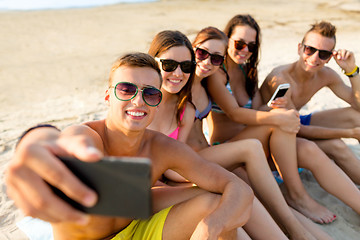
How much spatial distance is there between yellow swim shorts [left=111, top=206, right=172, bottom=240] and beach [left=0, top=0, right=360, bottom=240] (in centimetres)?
120

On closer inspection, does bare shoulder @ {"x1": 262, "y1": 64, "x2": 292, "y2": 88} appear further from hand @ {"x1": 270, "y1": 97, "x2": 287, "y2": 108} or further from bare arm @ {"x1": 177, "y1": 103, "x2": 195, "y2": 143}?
bare arm @ {"x1": 177, "y1": 103, "x2": 195, "y2": 143}

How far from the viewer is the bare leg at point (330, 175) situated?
3264 mm

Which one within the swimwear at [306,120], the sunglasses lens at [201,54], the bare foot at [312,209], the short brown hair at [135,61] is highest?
the short brown hair at [135,61]

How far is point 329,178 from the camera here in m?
3.32

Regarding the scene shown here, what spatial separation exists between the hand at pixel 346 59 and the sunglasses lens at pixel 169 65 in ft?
6.92

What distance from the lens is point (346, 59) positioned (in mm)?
4055

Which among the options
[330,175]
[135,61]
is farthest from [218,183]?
[330,175]

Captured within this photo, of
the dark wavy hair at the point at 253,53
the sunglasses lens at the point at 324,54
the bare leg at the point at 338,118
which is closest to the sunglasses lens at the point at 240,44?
the dark wavy hair at the point at 253,53

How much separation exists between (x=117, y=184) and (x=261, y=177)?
205 cm

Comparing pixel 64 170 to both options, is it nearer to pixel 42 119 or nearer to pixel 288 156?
pixel 288 156

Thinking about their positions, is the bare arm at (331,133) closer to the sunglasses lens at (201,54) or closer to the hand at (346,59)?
the hand at (346,59)

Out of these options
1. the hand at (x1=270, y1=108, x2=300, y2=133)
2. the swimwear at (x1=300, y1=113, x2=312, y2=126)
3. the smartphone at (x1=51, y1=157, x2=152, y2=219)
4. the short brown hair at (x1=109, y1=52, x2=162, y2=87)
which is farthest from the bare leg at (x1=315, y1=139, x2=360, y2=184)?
the smartphone at (x1=51, y1=157, x2=152, y2=219)

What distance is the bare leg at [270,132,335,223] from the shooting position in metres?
3.29

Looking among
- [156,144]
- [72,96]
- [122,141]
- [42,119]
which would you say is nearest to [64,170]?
[122,141]
